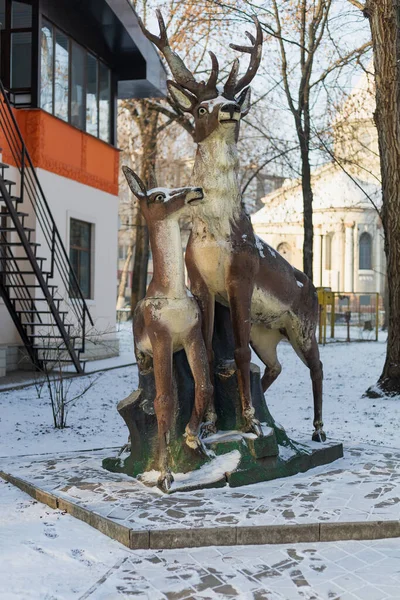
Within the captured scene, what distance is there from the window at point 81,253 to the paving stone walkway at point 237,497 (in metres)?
11.3

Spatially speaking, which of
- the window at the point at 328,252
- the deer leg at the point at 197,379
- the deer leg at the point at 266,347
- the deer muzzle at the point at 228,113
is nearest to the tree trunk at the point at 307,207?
the deer leg at the point at 266,347

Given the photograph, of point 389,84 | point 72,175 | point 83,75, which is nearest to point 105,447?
point 389,84

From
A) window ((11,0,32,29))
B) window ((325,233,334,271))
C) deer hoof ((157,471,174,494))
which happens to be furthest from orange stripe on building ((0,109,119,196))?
window ((325,233,334,271))

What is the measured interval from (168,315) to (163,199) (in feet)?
2.89

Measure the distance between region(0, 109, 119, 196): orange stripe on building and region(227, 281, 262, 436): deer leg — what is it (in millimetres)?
10218

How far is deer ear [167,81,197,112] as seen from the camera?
6672 mm

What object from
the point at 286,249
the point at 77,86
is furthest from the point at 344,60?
the point at 286,249

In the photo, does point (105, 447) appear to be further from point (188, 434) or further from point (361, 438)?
point (361, 438)

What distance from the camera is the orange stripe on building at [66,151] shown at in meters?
16.2

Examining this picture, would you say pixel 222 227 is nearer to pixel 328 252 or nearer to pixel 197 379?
pixel 197 379

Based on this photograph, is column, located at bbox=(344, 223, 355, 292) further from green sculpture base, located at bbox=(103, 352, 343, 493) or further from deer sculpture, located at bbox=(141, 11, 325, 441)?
green sculpture base, located at bbox=(103, 352, 343, 493)

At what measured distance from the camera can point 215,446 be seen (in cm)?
618

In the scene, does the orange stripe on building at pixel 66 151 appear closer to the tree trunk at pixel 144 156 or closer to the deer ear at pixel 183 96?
the tree trunk at pixel 144 156

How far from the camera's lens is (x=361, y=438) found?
357 inches
